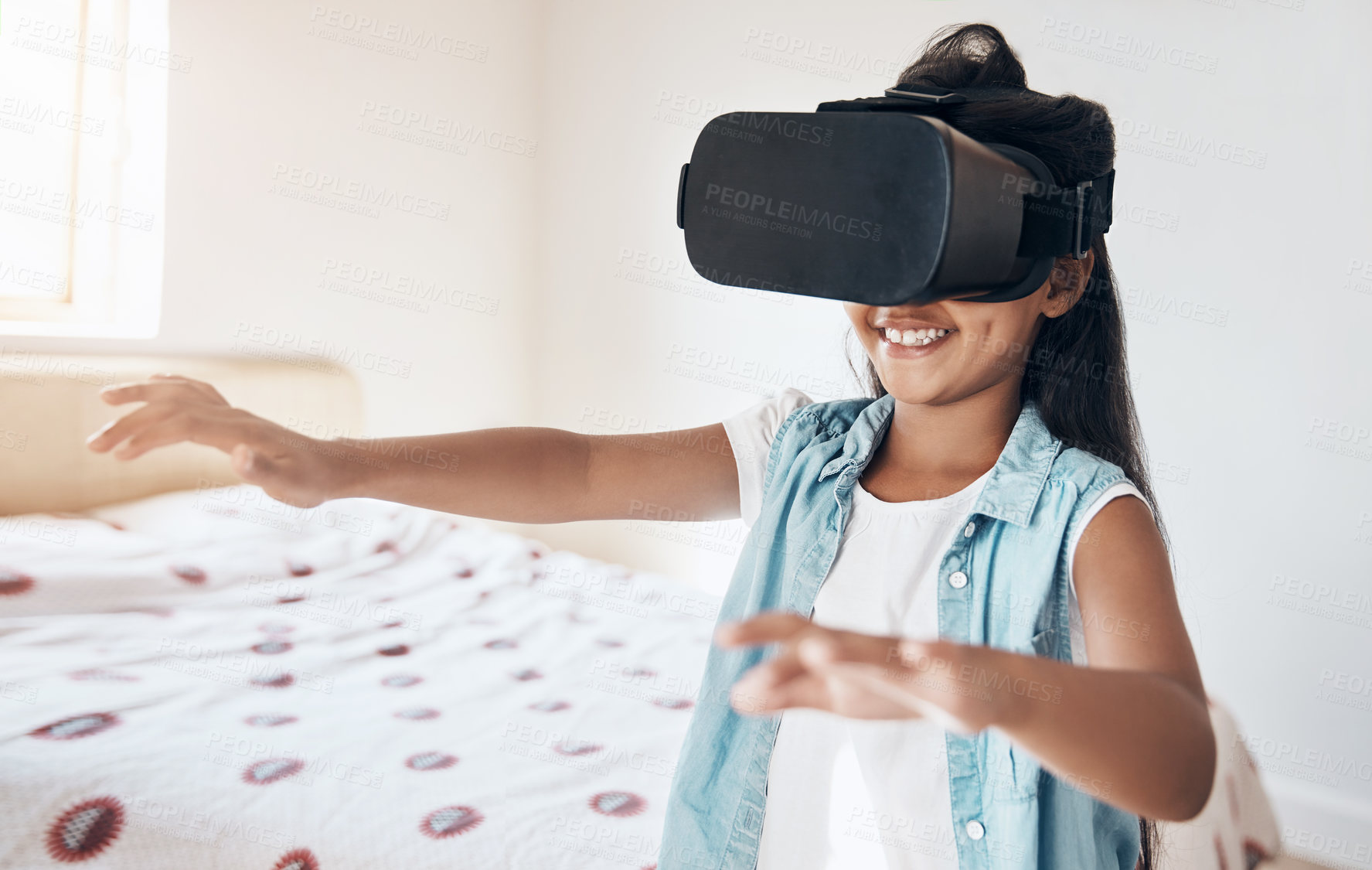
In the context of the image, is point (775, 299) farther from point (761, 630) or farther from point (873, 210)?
point (761, 630)

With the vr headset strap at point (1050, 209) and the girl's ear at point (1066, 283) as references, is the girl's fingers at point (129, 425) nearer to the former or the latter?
the vr headset strap at point (1050, 209)

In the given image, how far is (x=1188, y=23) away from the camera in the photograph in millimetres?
1944

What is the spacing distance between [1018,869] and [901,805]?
9 centimetres

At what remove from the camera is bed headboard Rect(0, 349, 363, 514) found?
5.99 ft

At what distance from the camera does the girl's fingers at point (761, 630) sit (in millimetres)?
444

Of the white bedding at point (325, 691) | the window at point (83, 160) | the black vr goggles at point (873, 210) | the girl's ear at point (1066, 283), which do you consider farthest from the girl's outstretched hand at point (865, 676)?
the window at point (83, 160)

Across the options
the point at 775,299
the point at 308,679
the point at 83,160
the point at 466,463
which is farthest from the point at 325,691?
the point at 775,299

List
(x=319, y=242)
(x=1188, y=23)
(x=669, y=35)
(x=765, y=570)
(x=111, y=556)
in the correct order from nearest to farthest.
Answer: (x=765, y=570) < (x=111, y=556) < (x=1188, y=23) < (x=319, y=242) < (x=669, y=35)

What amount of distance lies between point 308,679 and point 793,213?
1137 mm

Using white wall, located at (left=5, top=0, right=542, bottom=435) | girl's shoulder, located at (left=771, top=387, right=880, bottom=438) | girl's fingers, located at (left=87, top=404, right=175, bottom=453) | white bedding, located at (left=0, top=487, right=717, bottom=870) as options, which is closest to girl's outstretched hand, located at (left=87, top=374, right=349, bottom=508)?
girl's fingers, located at (left=87, top=404, right=175, bottom=453)

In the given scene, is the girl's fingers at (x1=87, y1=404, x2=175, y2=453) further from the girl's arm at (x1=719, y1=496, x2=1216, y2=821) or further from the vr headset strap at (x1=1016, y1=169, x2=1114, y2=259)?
the vr headset strap at (x1=1016, y1=169, x2=1114, y2=259)

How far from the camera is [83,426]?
1.91 m

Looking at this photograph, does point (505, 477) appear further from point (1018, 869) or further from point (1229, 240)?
point (1229, 240)

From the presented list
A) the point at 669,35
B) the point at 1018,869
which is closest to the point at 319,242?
the point at 669,35
